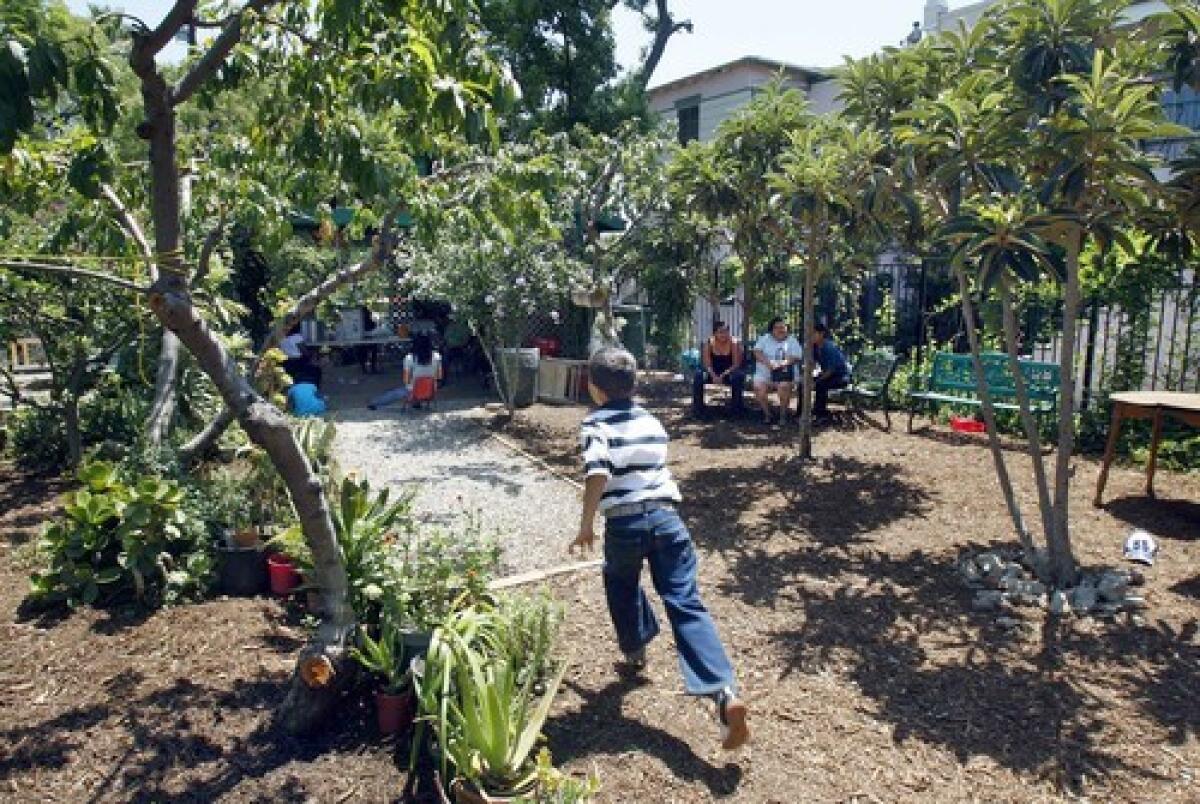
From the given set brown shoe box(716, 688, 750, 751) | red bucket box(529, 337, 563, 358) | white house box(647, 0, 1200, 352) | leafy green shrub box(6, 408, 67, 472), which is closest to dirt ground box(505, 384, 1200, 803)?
brown shoe box(716, 688, 750, 751)

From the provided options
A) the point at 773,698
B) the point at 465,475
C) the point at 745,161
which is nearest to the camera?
the point at 773,698

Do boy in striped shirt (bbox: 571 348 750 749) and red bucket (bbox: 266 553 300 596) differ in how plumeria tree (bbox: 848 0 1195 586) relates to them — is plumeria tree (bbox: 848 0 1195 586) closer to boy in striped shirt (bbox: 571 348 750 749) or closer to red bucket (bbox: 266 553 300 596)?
boy in striped shirt (bbox: 571 348 750 749)

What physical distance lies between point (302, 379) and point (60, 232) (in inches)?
259

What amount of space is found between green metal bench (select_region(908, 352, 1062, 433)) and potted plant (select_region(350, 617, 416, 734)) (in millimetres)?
5935

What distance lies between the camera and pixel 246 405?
10.7 ft

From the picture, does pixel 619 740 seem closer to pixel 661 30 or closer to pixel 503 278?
pixel 503 278

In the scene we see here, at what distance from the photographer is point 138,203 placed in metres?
5.14

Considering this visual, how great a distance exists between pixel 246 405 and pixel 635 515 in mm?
1643

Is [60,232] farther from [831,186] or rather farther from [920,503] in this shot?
[920,503]

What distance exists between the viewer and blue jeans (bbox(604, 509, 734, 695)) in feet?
11.3

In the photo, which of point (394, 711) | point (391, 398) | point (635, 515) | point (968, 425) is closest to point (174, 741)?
point (394, 711)

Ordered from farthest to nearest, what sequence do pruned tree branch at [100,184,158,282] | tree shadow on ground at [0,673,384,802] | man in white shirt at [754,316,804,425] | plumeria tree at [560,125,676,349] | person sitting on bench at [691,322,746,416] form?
plumeria tree at [560,125,676,349] < person sitting on bench at [691,322,746,416] < man in white shirt at [754,316,804,425] < pruned tree branch at [100,184,158,282] < tree shadow on ground at [0,673,384,802]

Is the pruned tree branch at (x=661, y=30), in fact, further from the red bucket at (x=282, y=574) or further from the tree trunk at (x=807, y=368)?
the red bucket at (x=282, y=574)

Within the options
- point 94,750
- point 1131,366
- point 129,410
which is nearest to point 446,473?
point 129,410
